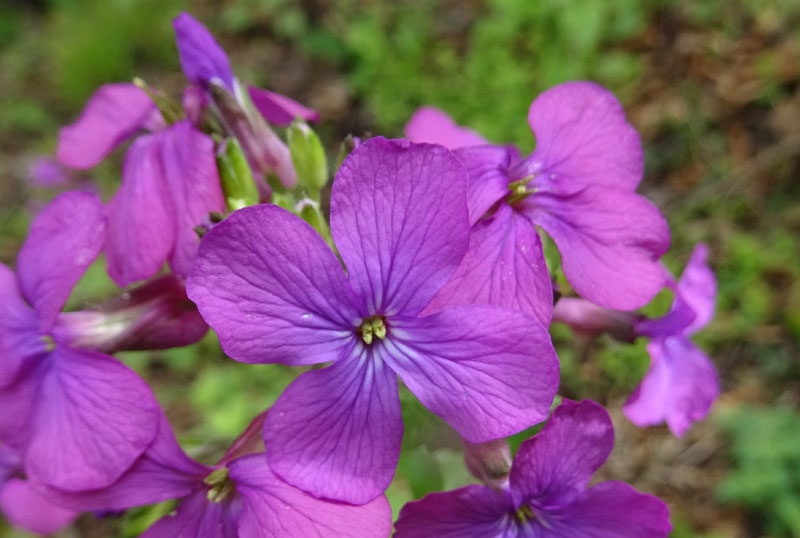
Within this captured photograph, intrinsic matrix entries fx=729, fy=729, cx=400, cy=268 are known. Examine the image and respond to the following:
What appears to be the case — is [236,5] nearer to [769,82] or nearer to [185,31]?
[769,82]

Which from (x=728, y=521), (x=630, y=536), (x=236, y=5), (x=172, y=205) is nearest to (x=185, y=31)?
(x=172, y=205)

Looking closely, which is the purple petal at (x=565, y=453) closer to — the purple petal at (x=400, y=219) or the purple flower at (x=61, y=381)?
the purple petal at (x=400, y=219)

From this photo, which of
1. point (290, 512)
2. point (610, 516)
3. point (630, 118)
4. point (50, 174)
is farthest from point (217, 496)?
point (50, 174)

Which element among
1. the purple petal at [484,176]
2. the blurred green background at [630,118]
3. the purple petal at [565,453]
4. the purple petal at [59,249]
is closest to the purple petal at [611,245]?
the purple petal at [484,176]

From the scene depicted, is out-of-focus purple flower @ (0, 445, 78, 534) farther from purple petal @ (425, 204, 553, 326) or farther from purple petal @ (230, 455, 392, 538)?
purple petal @ (425, 204, 553, 326)

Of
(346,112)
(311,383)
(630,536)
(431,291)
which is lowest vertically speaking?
(346,112)
